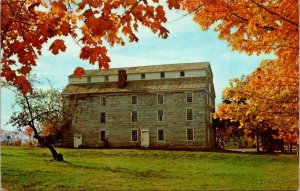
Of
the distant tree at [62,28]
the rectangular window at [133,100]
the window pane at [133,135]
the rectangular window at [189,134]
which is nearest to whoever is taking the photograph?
the distant tree at [62,28]

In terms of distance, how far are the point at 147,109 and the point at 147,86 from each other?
1.78 meters

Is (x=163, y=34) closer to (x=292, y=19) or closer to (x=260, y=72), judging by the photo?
(x=292, y=19)

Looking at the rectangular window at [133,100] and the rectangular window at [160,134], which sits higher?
the rectangular window at [133,100]

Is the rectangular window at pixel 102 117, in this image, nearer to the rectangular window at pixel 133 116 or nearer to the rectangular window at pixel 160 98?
the rectangular window at pixel 133 116

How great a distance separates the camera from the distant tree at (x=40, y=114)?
1238 centimetres

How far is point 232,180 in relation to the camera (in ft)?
36.9

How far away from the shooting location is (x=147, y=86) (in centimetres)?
2875

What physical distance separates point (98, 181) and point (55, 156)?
4756 millimetres

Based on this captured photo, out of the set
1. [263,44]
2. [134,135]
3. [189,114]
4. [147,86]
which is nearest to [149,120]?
[134,135]

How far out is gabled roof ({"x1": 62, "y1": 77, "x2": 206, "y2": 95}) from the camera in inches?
1041

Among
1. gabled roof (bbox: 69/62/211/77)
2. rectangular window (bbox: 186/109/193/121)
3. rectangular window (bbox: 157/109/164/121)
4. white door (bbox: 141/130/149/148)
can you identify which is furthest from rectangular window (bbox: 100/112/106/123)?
rectangular window (bbox: 186/109/193/121)

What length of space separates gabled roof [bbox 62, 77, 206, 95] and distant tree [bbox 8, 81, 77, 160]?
9.82 meters

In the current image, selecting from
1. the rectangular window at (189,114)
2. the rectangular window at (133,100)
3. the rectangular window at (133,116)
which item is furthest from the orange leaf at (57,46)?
the rectangular window at (133,100)

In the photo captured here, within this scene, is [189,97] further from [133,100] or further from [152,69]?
[133,100]
